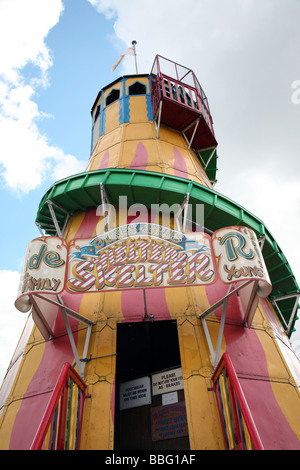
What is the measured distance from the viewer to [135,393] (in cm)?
1092

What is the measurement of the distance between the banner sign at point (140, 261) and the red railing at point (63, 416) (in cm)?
Result: 234

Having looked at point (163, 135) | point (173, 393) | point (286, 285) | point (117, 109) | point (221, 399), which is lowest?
point (221, 399)

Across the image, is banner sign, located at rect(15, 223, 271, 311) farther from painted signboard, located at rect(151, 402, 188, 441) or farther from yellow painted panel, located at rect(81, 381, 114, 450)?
painted signboard, located at rect(151, 402, 188, 441)

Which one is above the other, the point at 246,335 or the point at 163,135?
the point at 163,135

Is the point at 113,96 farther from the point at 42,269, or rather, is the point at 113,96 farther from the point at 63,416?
the point at 63,416

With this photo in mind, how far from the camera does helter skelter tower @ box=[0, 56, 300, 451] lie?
795 cm

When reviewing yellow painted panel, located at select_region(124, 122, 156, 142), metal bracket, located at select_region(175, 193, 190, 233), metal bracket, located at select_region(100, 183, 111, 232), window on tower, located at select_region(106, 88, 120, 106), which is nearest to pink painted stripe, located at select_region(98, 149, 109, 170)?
yellow painted panel, located at select_region(124, 122, 156, 142)

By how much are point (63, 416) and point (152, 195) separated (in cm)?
A: 849

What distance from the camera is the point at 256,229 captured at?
14.0 metres

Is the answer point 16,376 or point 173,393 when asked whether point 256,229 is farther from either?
point 16,376

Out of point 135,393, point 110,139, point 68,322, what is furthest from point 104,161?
point 135,393
